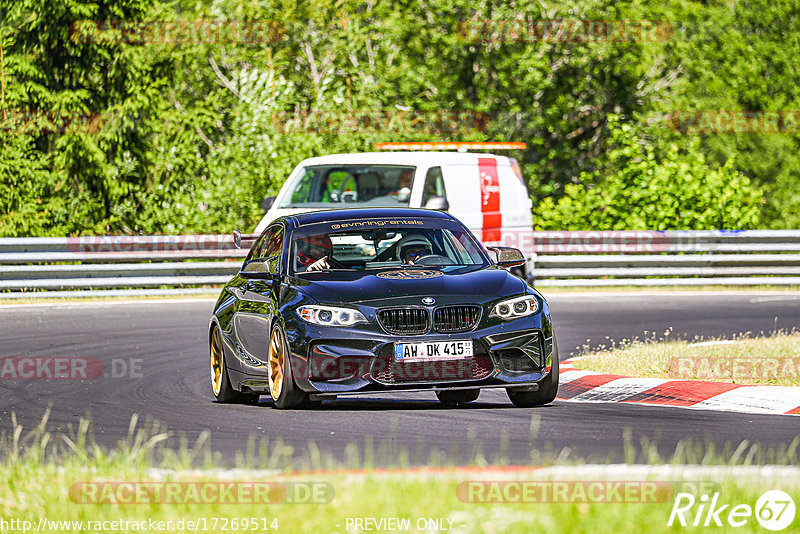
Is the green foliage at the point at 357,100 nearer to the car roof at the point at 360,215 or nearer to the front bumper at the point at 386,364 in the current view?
the car roof at the point at 360,215

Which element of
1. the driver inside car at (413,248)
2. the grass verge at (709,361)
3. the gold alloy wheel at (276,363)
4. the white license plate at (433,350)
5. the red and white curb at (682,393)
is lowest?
the grass verge at (709,361)

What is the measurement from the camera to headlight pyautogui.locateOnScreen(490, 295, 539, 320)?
9.75 metres

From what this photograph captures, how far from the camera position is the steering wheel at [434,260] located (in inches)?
424

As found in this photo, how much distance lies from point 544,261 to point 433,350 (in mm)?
14990

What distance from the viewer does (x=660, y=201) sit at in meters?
27.9

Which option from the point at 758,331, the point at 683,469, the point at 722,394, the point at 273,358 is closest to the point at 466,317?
the point at 273,358

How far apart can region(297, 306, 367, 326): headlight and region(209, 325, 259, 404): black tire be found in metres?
1.65

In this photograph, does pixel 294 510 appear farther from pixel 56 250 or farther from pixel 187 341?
pixel 56 250

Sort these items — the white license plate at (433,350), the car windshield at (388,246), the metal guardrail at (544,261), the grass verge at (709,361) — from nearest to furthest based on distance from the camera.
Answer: the white license plate at (433,350) < the car windshield at (388,246) < the grass verge at (709,361) < the metal guardrail at (544,261)

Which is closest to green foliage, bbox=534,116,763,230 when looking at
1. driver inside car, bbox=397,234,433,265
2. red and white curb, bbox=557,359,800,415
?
red and white curb, bbox=557,359,800,415

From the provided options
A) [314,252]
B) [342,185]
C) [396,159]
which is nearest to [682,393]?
[314,252]

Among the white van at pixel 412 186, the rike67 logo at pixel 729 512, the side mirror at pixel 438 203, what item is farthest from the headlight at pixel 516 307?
the white van at pixel 412 186

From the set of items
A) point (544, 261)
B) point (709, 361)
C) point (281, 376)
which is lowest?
point (544, 261)

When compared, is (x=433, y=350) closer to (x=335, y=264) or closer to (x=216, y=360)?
(x=335, y=264)
